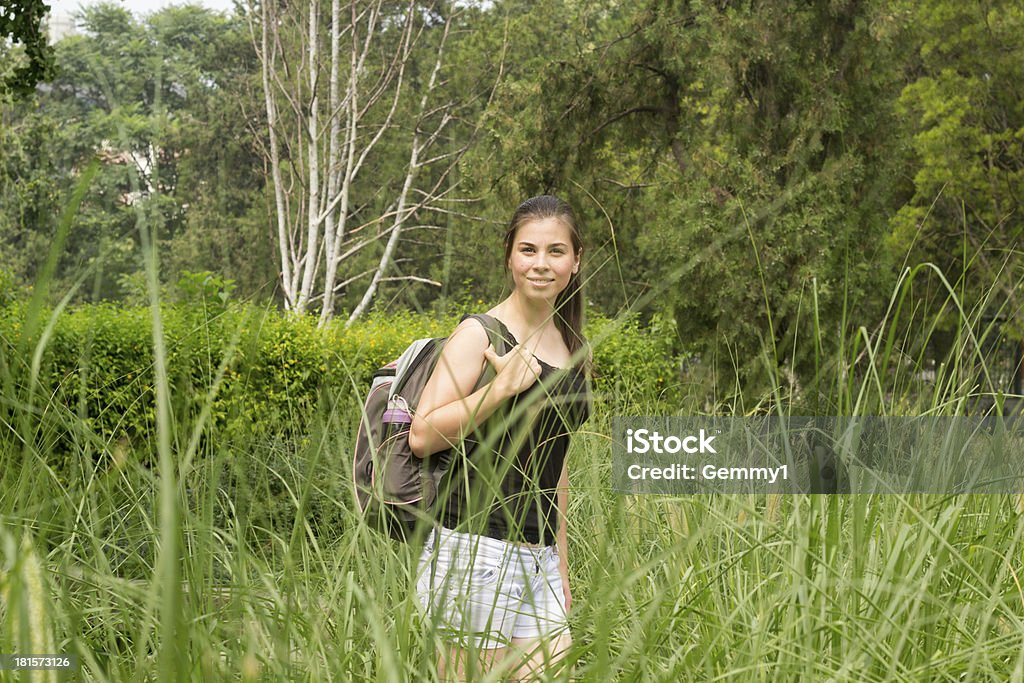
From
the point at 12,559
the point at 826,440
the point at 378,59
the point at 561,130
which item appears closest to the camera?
the point at 12,559

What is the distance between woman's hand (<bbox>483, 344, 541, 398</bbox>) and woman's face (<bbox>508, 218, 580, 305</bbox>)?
247mm

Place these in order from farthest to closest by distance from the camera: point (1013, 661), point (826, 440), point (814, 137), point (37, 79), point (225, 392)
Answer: point (814, 137) → point (225, 392) → point (37, 79) → point (826, 440) → point (1013, 661)

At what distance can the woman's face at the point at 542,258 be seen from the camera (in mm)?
2289

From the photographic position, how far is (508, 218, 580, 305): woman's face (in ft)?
7.51

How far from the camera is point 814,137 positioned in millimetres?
10852

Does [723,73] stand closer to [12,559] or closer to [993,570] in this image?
[993,570]

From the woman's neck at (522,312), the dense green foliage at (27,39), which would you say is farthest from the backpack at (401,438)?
the dense green foliage at (27,39)

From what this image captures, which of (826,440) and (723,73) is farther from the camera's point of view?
(723,73)

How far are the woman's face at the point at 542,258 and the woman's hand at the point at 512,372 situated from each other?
0.25 m

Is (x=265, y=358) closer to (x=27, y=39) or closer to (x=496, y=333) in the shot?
(x=27, y=39)

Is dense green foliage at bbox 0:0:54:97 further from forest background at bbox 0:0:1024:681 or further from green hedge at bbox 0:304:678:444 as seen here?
green hedge at bbox 0:304:678:444

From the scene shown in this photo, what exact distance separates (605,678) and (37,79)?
5.18 metres

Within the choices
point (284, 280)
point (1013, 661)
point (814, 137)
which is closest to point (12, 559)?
point (1013, 661)

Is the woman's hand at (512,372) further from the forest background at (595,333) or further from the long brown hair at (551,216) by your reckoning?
the long brown hair at (551,216)
